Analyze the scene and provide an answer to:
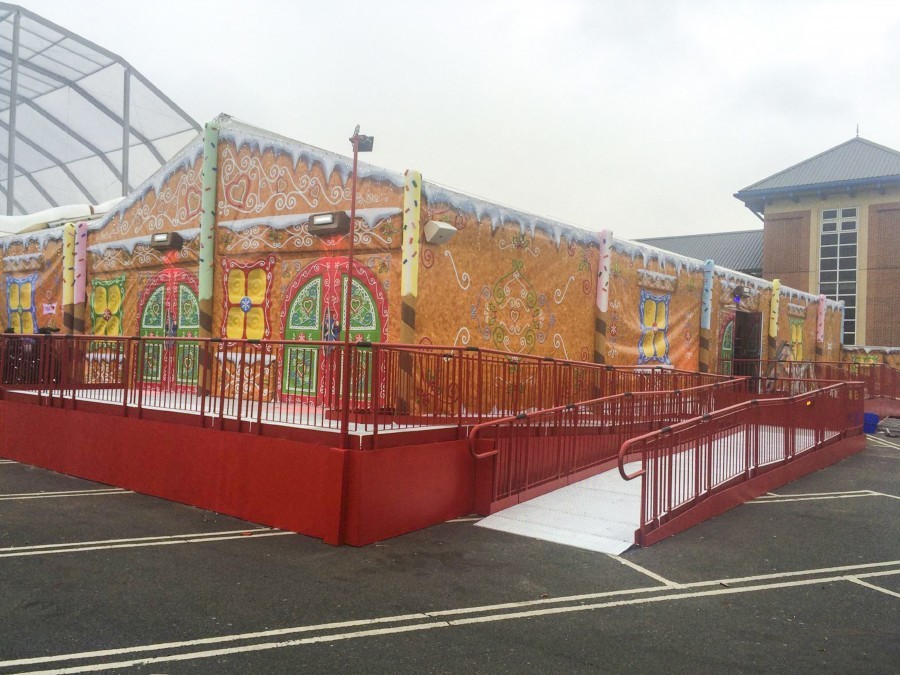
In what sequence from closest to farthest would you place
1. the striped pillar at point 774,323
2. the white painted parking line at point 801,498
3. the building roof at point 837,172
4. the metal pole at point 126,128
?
the white painted parking line at point 801,498, the striped pillar at point 774,323, the metal pole at point 126,128, the building roof at point 837,172

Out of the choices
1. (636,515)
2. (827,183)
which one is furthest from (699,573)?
(827,183)

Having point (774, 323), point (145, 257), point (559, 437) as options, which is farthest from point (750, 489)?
point (774, 323)

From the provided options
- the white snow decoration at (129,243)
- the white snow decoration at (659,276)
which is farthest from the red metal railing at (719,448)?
the white snow decoration at (129,243)

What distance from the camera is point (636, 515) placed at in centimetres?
820

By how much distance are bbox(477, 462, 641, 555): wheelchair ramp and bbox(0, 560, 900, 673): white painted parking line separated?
1.24 m

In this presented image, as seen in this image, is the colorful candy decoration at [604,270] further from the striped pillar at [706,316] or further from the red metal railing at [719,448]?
the striped pillar at [706,316]

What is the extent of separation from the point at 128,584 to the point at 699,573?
499cm

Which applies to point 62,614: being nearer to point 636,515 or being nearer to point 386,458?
point 386,458

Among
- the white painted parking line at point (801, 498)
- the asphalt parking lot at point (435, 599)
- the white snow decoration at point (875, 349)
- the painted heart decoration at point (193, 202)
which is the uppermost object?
the painted heart decoration at point (193, 202)

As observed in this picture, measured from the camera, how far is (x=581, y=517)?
26.8 feet

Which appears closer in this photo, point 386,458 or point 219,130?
point 386,458

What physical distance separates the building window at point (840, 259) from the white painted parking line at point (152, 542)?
3265cm

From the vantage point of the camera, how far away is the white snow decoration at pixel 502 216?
10406 millimetres

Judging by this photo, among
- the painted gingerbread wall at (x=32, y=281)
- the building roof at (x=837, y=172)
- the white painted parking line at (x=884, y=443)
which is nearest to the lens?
the white painted parking line at (x=884, y=443)
